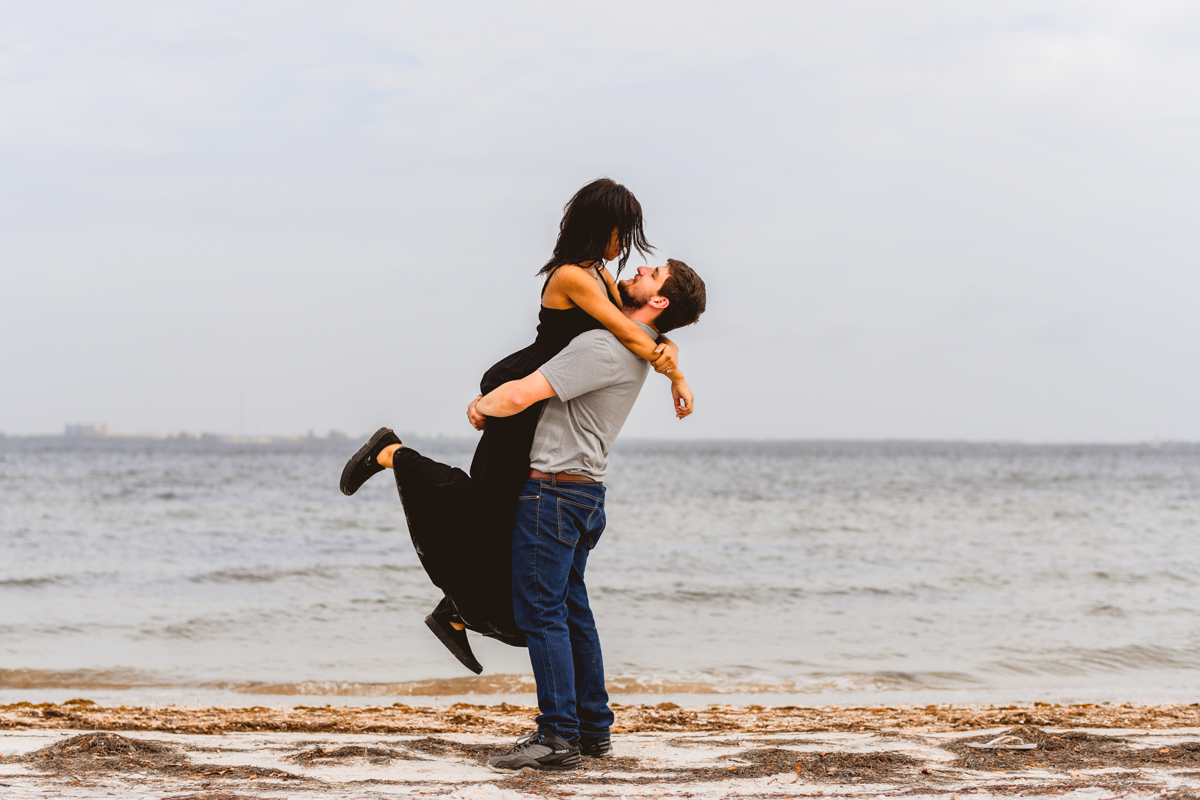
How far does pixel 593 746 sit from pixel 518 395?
1.28 metres

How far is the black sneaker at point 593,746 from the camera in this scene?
122 inches

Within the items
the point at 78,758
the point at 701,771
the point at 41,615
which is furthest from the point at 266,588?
the point at 701,771

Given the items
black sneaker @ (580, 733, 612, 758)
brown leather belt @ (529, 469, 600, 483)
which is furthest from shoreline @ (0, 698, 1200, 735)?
brown leather belt @ (529, 469, 600, 483)

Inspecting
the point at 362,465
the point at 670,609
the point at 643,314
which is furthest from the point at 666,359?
the point at 670,609

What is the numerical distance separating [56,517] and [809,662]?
47.2 ft

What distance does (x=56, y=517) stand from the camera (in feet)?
51.7

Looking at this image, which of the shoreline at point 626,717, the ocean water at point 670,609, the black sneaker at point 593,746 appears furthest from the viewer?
the ocean water at point 670,609

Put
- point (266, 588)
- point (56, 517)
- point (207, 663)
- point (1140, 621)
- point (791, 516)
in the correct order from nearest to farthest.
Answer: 1. point (207, 663)
2. point (1140, 621)
3. point (266, 588)
4. point (56, 517)
5. point (791, 516)

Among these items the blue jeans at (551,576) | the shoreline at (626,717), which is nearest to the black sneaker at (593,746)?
the blue jeans at (551,576)

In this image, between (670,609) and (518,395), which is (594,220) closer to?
(518,395)

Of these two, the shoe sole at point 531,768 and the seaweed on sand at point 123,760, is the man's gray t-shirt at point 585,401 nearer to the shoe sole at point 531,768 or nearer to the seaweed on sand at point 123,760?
the shoe sole at point 531,768

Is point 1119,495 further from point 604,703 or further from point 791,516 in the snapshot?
point 604,703

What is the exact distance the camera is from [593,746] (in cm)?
310

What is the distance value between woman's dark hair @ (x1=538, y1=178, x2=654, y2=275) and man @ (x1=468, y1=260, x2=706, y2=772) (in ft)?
0.54
